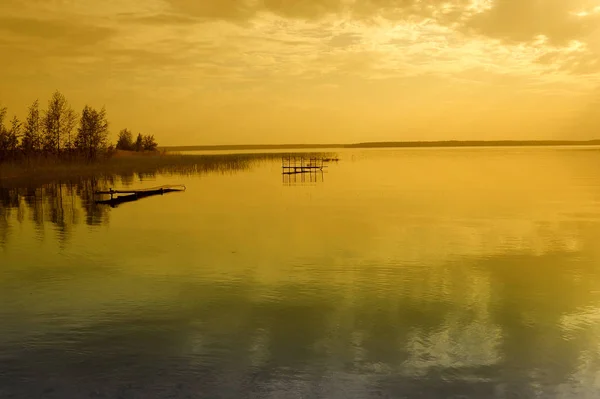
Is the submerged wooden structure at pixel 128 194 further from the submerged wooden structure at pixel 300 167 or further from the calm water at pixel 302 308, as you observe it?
the submerged wooden structure at pixel 300 167

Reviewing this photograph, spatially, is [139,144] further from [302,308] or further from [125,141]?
[302,308]

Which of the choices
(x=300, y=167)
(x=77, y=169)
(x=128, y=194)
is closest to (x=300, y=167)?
(x=300, y=167)

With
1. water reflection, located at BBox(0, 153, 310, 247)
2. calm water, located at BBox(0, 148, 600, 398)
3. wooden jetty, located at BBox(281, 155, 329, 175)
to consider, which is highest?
wooden jetty, located at BBox(281, 155, 329, 175)

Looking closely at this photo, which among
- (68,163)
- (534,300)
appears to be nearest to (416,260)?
(534,300)

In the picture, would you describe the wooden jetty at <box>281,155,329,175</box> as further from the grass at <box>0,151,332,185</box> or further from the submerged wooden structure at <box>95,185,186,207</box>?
the submerged wooden structure at <box>95,185,186,207</box>

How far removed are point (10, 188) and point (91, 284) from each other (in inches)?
1682

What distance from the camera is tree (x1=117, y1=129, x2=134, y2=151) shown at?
129625mm

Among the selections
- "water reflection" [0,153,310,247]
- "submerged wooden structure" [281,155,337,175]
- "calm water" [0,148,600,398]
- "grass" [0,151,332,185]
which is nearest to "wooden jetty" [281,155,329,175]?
"submerged wooden structure" [281,155,337,175]

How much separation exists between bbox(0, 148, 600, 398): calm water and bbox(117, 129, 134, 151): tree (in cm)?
10080

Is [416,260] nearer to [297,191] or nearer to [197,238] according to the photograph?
[197,238]

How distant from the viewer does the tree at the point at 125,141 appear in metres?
130

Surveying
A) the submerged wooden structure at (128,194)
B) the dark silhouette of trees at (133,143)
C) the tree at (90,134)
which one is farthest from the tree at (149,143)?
the submerged wooden structure at (128,194)

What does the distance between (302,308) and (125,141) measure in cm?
12381

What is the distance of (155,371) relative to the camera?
11031 millimetres
